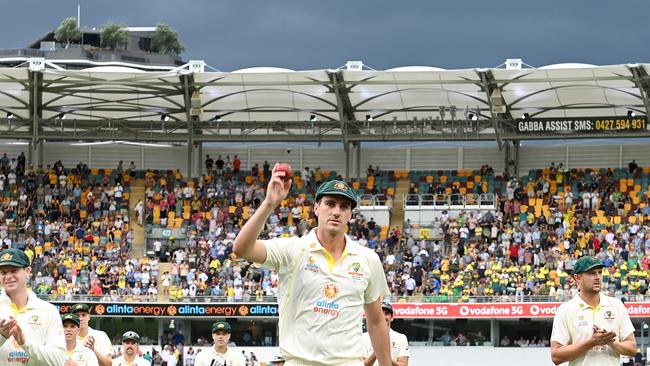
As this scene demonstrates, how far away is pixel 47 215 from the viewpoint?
151 feet

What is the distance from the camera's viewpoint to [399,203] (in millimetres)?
47406

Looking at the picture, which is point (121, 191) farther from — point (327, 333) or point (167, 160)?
point (327, 333)

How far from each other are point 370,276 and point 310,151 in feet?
140

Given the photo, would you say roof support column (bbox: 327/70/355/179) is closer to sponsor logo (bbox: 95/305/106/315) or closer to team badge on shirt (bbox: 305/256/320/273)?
sponsor logo (bbox: 95/305/106/315)

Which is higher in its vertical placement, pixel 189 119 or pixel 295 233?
pixel 189 119

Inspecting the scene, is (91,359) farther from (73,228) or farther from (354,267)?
(73,228)

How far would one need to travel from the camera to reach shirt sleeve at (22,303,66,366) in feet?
28.6

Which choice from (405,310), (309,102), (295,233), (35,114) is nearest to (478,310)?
(405,310)

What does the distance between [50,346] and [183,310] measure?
31.9 metres

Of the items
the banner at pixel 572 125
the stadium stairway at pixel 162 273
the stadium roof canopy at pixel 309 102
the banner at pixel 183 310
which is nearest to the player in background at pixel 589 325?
the banner at pixel 183 310

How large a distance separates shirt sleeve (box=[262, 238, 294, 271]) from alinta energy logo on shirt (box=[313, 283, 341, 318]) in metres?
0.30

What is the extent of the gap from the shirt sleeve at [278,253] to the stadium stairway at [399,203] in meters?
37.9

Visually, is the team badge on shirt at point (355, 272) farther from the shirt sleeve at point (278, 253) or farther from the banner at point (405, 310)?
the banner at point (405, 310)

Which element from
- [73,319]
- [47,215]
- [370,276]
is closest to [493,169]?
[47,215]
